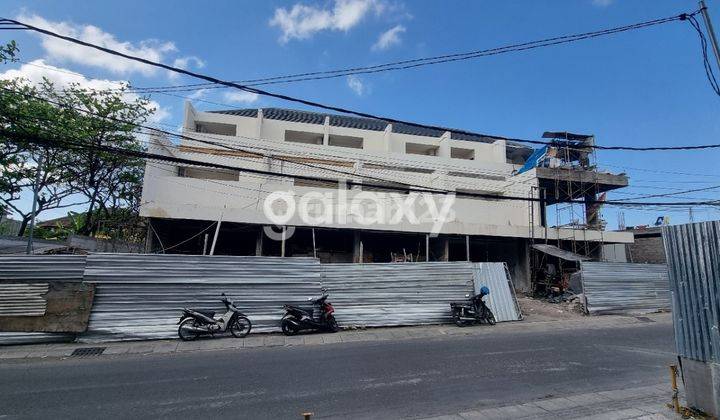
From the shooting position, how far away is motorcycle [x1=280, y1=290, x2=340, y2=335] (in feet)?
33.2

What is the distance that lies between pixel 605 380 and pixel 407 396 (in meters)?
3.34

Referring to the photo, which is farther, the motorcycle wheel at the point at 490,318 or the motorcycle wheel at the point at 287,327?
the motorcycle wheel at the point at 490,318

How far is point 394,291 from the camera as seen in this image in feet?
38.8

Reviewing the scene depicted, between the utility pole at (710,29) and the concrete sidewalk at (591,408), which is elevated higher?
A: the utility pole at (710,29)

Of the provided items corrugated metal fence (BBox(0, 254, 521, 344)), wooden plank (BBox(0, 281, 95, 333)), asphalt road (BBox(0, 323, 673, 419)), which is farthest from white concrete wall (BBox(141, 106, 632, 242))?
asphalt road (BBox(0, 323, 673, 419))

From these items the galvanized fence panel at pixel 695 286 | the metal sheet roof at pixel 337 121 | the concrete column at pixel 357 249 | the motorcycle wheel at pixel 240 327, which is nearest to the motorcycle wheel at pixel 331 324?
the motorcycle wheel at pixel 240 327

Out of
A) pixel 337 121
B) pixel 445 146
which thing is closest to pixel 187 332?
pixel 445 146

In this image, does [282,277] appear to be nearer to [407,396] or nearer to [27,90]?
[407,396]

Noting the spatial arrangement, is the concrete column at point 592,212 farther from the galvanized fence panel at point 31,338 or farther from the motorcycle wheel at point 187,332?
the galvanized fence panel at point 31,338

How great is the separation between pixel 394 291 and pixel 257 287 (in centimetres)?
407

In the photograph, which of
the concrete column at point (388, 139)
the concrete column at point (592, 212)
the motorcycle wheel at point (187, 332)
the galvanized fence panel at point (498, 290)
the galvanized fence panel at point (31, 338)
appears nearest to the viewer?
the galvanized fence panel at point (31, 338)

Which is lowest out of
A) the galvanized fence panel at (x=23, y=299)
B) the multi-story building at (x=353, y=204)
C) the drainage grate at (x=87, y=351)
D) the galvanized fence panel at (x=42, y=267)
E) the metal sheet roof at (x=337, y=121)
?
the drainage grate at (x=87, y=351)

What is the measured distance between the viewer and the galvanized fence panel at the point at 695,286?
4191mm

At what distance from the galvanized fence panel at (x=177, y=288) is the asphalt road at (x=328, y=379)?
1.80 meters
